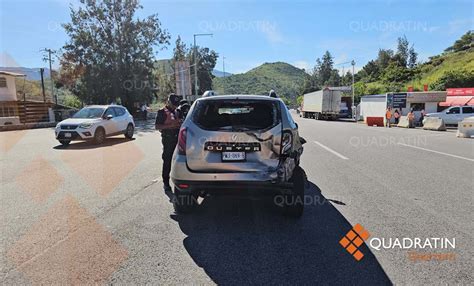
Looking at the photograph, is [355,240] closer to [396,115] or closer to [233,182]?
[233,182]

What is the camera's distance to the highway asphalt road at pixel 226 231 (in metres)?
3.20

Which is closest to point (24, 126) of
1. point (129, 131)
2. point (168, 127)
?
point (129, 131)

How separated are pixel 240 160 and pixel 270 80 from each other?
122379mm

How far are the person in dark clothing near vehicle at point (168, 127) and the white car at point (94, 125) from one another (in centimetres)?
837

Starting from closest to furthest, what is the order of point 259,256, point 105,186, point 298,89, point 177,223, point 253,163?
point 259,256 < point 253,163 < point 177,223 < point 105,186 < point 298,89

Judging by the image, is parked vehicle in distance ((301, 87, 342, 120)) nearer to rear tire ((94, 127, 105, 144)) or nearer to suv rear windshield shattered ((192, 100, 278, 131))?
rear tire ((94, 127, 105, 144))

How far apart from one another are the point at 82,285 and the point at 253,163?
2.27 metres

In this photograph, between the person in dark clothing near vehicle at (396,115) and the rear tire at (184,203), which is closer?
the rear tire at (184,203)

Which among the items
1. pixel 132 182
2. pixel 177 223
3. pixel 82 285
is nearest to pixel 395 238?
pixel 177 223

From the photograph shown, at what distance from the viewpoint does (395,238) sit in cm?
399

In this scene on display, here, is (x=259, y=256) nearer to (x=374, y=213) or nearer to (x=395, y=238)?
(x=395, y=238)

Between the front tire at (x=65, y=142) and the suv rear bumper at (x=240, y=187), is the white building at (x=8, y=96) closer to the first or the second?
the front tire at (x=65, y=142)

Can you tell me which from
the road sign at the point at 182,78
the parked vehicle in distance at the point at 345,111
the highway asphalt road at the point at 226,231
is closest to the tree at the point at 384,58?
the parked vehicle in distance at the point at 345,111

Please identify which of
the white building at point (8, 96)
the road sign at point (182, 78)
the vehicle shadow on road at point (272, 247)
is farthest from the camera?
the road sign at point (182, 78)
